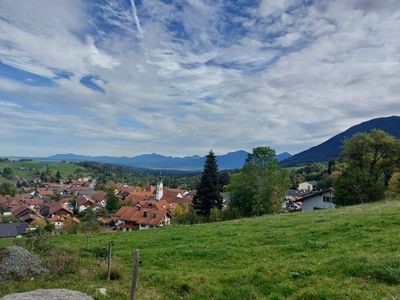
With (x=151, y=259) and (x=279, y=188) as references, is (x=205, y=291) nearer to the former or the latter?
(x=151, y=259)

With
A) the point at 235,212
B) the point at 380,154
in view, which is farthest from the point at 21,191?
the point at 380,154

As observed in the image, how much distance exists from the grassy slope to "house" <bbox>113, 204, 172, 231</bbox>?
5034cm

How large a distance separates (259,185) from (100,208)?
83172 mm

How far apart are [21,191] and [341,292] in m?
205

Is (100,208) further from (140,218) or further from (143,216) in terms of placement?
(140,218)

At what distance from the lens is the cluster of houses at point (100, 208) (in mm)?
72688

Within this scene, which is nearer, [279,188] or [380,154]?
[380,154]

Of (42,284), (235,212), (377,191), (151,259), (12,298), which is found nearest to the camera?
(12,298)

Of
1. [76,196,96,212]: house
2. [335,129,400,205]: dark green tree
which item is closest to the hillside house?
[76,196,96,212]: house

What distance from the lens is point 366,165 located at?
49.5 meters

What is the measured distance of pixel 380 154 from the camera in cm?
4919

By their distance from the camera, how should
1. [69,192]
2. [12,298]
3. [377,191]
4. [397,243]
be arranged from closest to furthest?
[12,298] → [397,243] → [377,191] → [69,192]

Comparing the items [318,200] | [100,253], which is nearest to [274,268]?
[100,253]

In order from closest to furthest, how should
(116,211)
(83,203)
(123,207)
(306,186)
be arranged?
1. (123,207)
2. (116,211)
3. (83,203)
4. (306,186)
